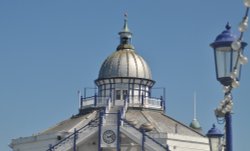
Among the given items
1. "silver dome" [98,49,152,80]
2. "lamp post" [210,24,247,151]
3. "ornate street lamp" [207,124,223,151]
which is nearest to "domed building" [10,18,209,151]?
"silver dome" [98,49,152,80]

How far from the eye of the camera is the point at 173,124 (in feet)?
173

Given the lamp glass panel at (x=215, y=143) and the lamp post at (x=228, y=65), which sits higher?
the lamp post at (x=228, y=65)

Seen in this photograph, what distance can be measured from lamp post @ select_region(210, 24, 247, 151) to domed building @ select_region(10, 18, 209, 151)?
3494cm

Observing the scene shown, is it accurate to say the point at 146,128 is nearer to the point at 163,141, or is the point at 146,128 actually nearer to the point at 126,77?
the point at 163,141

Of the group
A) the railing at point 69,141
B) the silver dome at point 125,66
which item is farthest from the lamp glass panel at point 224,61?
Answer: the silver dome at point 125,66

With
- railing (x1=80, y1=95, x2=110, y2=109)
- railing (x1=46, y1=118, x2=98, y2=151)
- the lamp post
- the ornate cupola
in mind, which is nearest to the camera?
the lamp post

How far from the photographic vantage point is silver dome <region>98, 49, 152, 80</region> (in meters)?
58.1

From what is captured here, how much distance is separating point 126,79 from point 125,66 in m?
1.21

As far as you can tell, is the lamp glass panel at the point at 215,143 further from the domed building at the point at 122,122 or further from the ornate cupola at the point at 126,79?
the ornate cupola at the point at 126,79

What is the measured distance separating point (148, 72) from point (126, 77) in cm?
223

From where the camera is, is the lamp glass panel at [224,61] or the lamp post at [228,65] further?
the lamp glass panel at [224,61]

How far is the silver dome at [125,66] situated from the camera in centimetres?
5809

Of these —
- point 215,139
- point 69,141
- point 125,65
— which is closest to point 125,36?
point 125,65

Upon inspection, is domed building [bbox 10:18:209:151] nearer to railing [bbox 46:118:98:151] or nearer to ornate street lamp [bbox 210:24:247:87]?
railing [bbox 46:118:98:151]
